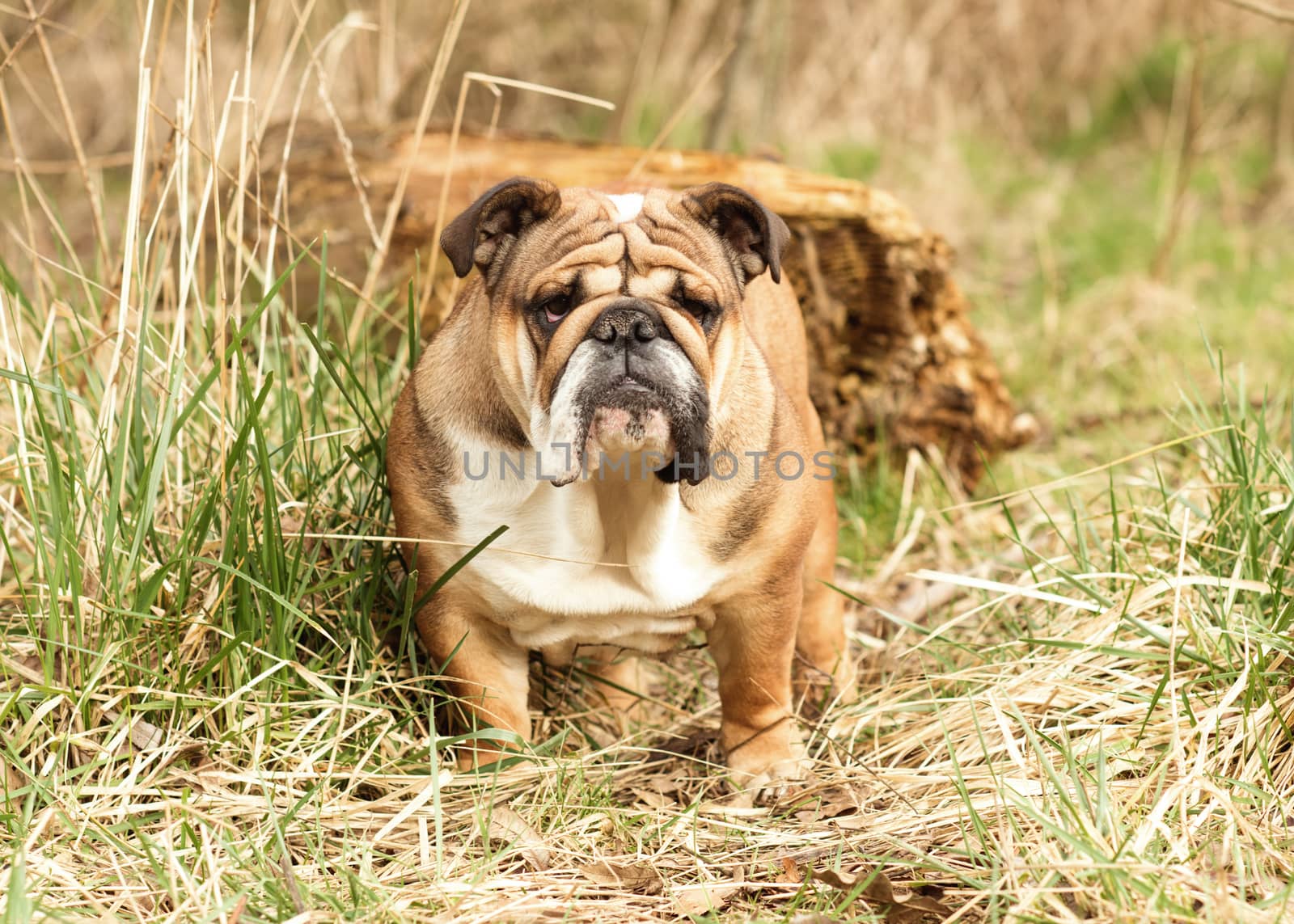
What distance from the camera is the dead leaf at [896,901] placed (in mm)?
2734

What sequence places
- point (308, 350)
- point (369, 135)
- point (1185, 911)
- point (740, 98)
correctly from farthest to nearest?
1. point (740, 98)
2. point (369, 135)
3. point (308, 350)
4. point (1185, 911)

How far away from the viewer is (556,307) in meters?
3.12

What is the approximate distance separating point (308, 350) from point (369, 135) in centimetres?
125

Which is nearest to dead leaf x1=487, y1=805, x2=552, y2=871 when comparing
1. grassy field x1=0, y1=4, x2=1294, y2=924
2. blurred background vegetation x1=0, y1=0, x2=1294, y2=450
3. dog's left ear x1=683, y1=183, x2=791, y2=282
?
grassy field x1=0, y1=4, x2=1294, y2=924

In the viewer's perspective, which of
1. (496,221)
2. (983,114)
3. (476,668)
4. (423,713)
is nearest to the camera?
(496,221)

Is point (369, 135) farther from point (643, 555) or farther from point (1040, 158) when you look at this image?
point (1040, 158)

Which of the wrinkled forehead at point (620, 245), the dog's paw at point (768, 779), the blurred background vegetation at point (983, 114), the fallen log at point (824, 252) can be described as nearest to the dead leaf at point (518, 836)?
the dog's paw at point (768, 779)

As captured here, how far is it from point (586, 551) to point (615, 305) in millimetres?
712

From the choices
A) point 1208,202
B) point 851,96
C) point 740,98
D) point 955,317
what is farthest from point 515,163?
point 1208,202

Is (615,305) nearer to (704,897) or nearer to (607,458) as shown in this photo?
(607,458)

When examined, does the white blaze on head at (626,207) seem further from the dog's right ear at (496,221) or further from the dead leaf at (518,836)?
the dead leaf at (518,836)

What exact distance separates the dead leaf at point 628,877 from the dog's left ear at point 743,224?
153cm

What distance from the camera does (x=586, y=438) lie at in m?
2.90

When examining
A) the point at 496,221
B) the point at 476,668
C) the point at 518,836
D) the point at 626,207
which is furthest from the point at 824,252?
the point at 518,836
